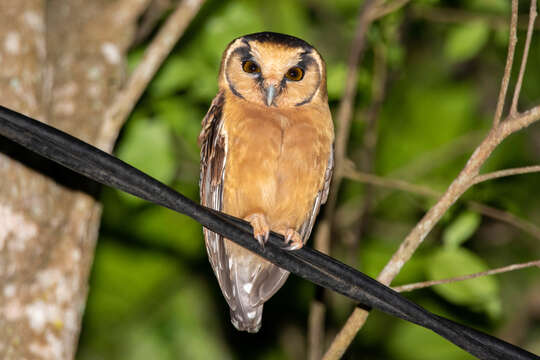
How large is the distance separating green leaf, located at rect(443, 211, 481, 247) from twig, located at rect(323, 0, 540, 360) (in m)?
0.90

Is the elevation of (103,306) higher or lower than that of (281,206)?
lower

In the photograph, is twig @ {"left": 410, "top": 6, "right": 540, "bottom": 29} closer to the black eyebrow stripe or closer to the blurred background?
the blurred background

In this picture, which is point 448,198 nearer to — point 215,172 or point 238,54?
point 215,172

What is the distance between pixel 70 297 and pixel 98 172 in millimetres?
1605

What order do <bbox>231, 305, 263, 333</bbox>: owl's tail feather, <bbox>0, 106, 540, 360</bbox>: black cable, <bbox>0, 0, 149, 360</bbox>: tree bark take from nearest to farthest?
<bbox>0, 106, 540, 360</bbox>: black cable → <bbox>0, 0, 149, 360</bbox>: tree bark → <bbox>231, 305, 263, 333</bbox>: owl's tail feather

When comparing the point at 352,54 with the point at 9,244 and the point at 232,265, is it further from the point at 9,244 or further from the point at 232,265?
the point at 9,244

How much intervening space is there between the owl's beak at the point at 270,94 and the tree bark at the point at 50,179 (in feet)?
3.50

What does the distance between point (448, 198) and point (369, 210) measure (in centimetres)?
274

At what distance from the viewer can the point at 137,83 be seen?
4211 millimetres

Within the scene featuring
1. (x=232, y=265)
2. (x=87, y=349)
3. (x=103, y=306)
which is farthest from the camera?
(x=87, y=349)

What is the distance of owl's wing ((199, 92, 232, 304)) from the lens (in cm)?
383

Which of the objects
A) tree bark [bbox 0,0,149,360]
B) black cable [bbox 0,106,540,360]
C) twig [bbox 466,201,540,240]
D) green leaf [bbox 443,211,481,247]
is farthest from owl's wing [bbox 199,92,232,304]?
twig [bbox 466,201,540,240]

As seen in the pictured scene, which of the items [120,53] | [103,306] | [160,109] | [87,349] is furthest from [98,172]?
[87,349]

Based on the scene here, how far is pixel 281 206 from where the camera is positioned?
3.85 m
